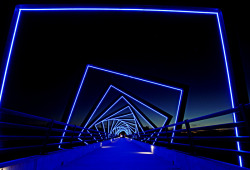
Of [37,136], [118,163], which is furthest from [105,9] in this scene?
[118,163]

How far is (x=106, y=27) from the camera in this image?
23.1 feet

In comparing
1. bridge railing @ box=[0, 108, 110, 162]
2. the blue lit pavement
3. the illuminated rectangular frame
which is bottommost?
the blue lit pavement

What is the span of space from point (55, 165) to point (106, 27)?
5.49m

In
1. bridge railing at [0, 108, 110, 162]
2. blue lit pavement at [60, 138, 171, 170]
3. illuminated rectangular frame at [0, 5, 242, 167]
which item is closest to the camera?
bridge railing at [0, 108, 110, 162]

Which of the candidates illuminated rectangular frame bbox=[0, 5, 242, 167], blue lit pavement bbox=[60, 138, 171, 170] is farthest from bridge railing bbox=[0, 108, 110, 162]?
illuminated rectangular frame bbox=[0, 5, 242, 167]

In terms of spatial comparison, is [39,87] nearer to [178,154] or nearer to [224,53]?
[178,154]

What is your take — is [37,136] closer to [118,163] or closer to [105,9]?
[118,163]

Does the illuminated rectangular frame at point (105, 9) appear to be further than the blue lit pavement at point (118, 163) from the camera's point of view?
No

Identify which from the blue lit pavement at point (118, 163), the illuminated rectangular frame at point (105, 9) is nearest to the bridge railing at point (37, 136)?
the blue lit pavement at point (118, 163)

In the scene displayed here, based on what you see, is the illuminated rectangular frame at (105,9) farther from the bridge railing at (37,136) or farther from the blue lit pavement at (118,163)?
the blue lit pavement at (118,163)

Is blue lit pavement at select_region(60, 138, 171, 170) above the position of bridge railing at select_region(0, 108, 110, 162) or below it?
below

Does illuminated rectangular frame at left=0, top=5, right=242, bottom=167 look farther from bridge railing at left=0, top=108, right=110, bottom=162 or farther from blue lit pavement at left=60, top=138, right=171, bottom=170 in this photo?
blue lit pavement at left=60, top=138, right=171, bottom=170

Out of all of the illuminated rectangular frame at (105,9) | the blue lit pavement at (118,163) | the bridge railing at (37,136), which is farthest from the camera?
the blue lit pavement at (118,163)

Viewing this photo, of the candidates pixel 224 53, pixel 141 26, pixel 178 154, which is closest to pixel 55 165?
pixel 178 154
